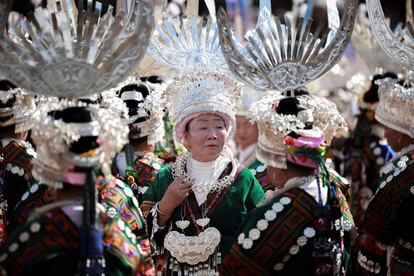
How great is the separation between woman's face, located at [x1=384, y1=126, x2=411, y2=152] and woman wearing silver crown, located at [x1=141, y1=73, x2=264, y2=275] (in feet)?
4.67

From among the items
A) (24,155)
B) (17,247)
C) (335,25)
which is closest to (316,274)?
(17,247)

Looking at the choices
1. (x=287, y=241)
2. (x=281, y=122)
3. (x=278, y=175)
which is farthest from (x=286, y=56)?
(x=287, y=241)

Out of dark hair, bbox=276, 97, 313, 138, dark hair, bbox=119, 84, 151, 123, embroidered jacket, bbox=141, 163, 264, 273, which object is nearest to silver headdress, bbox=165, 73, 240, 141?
embroidered jacket, bbox=141, 163, 264, 273

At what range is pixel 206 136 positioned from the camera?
5316 millimetres

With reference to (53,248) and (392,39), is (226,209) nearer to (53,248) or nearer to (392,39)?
(53,248)

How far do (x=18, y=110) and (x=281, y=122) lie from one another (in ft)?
7.38

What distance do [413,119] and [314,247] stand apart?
206 centimetres

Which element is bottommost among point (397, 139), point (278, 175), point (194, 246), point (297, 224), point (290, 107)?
point (194, 246)

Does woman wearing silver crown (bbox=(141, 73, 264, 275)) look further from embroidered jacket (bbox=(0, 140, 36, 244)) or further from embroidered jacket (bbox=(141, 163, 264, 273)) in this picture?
embroidered jacket (bbox=(0, 140, 36, 244))

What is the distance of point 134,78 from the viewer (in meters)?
7.08

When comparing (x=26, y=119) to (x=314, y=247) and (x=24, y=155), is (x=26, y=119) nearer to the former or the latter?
(x=24, y=155)

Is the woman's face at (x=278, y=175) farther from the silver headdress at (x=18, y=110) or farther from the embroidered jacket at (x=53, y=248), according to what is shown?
the silver headdress at (x=18, y=110)

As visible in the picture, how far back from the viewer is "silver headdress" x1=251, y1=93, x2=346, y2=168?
15.1 feet

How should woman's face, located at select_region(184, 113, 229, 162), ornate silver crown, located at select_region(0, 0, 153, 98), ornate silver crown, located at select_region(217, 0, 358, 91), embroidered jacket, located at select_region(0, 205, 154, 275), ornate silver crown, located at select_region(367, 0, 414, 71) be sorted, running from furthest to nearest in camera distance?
ornate silver crown, located at select_region(367, 0, 414, 71), woman's face, located at select_region(184, 113, 229, 162), ornate silver crown, located at select_region(217, 0, 358, 91), ornate silver crown, located at select_region(0, 0, 153, 98), embroidered jacket, located at select_region(0, 205, 154, 275)
